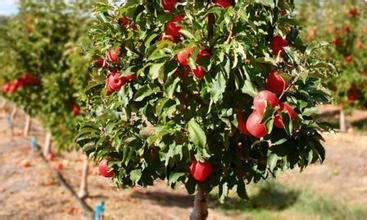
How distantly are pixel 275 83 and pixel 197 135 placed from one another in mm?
691

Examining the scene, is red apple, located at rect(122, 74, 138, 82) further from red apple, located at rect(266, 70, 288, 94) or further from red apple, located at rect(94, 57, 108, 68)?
red apple, located at rect(266, 70, 288, 94)

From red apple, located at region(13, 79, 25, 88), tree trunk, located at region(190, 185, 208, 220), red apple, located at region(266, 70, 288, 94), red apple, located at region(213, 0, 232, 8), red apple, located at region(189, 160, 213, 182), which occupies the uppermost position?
red apple, located at region(13, 79, 25, 88)

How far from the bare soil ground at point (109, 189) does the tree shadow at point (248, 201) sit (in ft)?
0.10

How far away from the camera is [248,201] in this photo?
13500 mm

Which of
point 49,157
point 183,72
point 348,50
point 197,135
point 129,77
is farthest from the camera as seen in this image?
point 348,50

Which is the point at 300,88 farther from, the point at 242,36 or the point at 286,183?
the point at 286,183

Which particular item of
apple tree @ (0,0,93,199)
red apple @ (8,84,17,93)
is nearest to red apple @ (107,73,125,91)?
apple tree @ (0,0,93,199)

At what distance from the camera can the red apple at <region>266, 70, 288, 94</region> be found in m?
3.61

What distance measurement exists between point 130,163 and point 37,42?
10541 mm

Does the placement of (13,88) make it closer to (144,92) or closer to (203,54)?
(144,92)

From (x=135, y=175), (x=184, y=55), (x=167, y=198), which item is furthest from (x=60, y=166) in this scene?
(x=184, y=55)

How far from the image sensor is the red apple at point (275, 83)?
3.61 metres

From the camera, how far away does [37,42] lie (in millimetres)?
14023

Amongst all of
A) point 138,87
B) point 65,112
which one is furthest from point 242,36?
point 65,112
